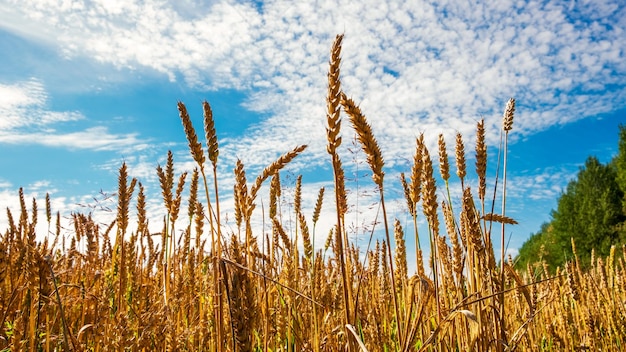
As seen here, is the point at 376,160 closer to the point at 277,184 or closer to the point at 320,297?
the point at 320,297

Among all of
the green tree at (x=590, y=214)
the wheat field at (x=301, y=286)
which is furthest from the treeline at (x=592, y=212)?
the wheat field at (x=301, y=286)

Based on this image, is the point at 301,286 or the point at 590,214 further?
the point at 590,214

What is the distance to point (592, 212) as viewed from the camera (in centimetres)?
3347

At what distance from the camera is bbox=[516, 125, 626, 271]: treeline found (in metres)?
32.9

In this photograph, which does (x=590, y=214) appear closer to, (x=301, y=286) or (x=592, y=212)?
(x=592, y=212)

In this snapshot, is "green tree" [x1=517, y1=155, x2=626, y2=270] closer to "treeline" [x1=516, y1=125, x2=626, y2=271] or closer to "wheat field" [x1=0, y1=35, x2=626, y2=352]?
"treeline" [x1=516, y1=125, x2=626, y2=271]

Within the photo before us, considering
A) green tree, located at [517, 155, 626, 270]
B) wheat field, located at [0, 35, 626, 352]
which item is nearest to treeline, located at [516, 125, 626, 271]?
green tree, located at [517, 155, 626, 270]

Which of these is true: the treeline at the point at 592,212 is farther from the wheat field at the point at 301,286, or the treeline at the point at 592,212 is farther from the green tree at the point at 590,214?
the wheat field at the point at 301,286

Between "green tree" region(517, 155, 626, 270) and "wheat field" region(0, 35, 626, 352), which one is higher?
"wheat field" region(0, 35, 626, 352)

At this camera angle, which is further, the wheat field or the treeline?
the treeline

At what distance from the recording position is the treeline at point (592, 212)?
32875 millimetres

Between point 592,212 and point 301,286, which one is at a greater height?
point 301,286

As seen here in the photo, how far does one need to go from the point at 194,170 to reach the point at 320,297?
3.90 ft

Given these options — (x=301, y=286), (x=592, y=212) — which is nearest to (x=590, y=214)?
(x=592, y=212)
